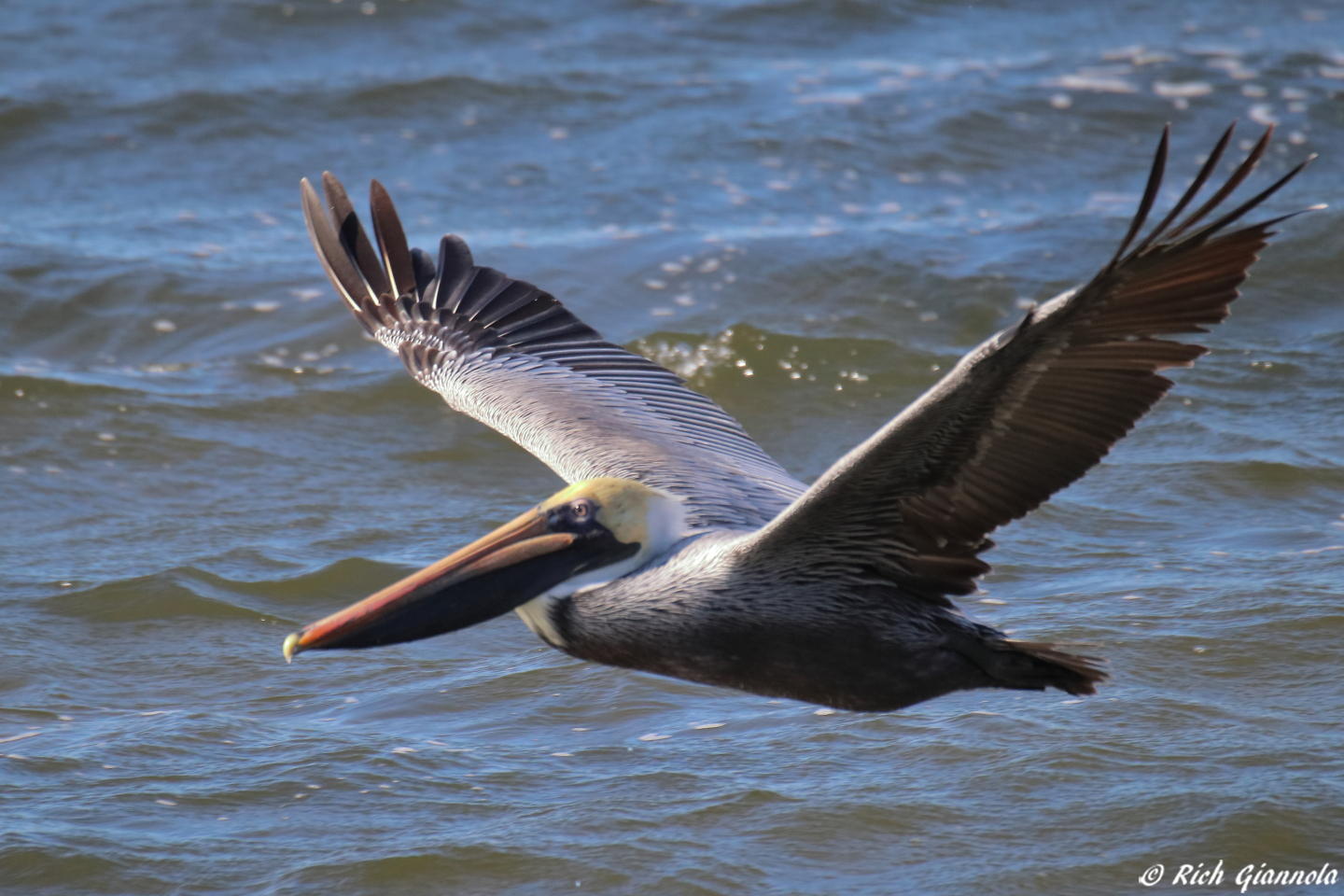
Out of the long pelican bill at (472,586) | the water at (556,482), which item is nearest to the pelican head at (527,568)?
the long pelican bill at (472,586)

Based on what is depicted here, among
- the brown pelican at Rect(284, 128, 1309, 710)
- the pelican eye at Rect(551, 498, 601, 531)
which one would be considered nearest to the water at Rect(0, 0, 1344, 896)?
the brown pelican at Rect(284, 128, 1309, 710)

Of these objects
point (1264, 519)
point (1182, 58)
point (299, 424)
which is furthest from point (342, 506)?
point (1182, 58)

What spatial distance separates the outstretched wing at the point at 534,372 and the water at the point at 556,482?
84 cm

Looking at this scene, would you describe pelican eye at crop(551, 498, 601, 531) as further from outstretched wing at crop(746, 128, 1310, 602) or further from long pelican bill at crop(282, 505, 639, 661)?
outstretched wing at crop(746, 128, 1310, 602)

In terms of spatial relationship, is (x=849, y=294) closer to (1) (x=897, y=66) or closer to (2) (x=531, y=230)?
(2) (x=531, y=230)

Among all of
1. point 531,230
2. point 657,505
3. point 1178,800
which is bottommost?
point 1178,800

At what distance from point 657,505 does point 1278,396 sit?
421 centimetres

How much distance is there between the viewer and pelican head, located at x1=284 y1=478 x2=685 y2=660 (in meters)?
3.93

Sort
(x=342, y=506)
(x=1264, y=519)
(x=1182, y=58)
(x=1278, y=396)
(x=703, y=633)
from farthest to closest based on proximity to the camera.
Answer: (x=1182, y=58) → (x=1278, y=396) → (x=342, y=506) → (x=1264, y=519) → (x=703, y=633)

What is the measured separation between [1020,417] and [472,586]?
4.46 feet

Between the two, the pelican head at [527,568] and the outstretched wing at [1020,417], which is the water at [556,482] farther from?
the outstretched wing at [1020,417]

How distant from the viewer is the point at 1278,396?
290 inches

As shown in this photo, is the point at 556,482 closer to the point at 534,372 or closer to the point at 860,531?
the point at 534,372

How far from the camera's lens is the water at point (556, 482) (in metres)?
4.48
